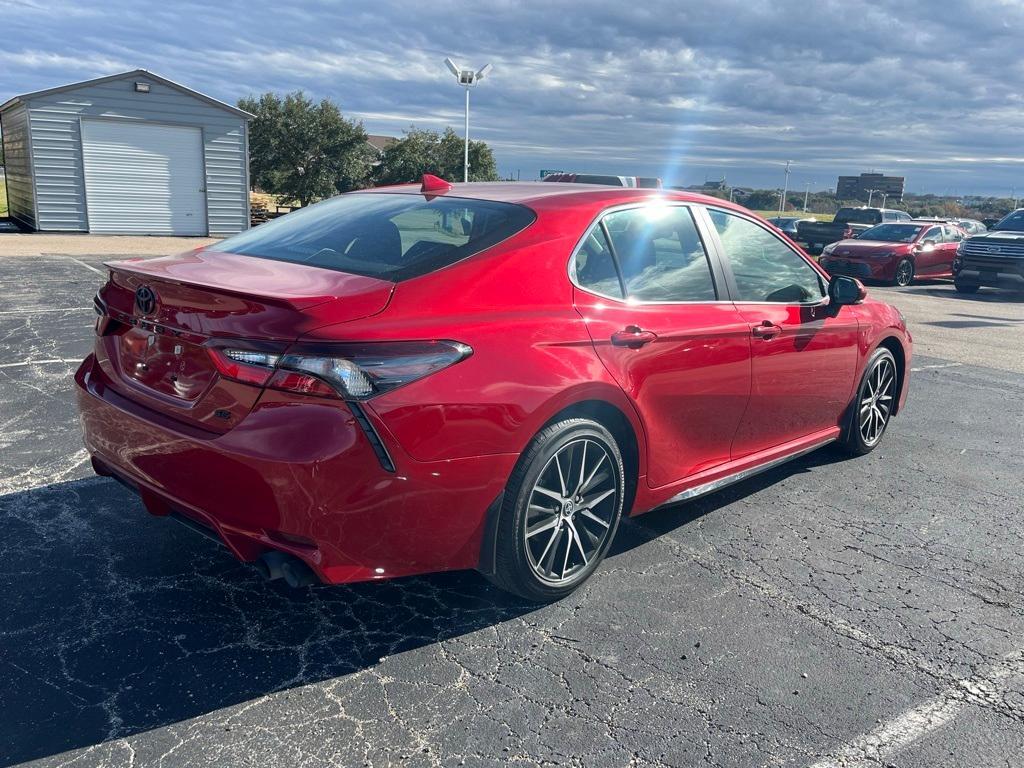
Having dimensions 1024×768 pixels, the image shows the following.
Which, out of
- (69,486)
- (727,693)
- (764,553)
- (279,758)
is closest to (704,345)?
(764,553)

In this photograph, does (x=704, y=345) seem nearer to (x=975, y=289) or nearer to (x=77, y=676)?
(x=77, y=676)

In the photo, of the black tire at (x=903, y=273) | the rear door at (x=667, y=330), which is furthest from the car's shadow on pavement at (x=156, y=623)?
the black tire at (x=903, y=273)

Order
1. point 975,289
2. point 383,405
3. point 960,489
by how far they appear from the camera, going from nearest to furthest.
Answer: point 383,405
point 960,489
point 975,289

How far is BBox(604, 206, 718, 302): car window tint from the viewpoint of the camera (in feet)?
11.9

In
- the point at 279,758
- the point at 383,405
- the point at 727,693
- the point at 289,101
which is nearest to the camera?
the point at 279,758

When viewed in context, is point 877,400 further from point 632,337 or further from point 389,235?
point 389,235

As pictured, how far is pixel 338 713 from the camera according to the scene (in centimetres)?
264

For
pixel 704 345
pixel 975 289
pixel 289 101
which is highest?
pixel 289 101

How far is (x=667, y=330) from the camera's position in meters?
3.60

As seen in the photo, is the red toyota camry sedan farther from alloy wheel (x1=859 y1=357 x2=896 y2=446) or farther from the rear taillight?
alloy wheel (x1=859 y1=357 x2=896 y2=446)

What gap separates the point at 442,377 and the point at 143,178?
22231 mm

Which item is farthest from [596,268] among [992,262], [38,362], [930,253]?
[930,253]

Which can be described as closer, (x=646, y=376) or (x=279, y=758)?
(x=279, y=758)

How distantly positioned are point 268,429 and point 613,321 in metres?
1.44
